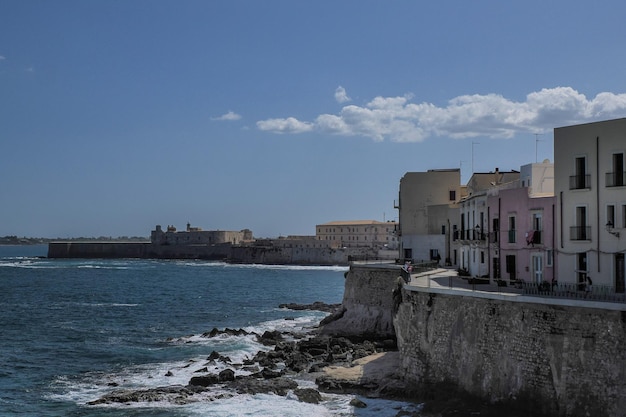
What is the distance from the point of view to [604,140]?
2250cm

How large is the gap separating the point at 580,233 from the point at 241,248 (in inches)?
4582

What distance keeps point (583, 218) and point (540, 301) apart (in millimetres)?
4488

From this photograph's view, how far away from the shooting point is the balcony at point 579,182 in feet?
75.3

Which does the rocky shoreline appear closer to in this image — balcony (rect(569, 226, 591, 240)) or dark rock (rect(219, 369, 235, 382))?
dark rock (rect(219, 369, 235, 382))

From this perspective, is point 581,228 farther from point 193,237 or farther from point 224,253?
point 193,237

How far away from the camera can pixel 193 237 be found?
157875 millimetres

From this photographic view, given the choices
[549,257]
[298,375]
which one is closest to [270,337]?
[298,375]

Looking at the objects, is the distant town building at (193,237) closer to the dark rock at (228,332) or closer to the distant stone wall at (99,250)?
the distant stone wall at (99,250)

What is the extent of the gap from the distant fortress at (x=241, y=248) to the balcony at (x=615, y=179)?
84.8 m

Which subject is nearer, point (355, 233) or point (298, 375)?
point (298, 375)

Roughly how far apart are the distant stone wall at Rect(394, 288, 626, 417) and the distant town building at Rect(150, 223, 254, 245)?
132421 millimetres

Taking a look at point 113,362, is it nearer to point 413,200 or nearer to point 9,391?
point 9,391

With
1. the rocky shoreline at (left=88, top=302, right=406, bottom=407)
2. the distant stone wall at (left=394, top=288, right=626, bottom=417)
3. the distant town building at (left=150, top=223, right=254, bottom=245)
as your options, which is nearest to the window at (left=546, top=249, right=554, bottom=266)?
the distant stone wall at (left=394, top=288, right=626, bottom=417)

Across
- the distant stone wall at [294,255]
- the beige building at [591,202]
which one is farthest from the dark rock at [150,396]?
the distant stone wall at [294,255]
